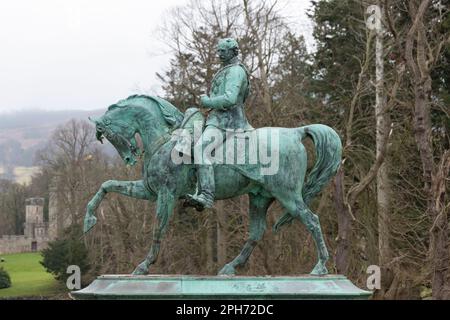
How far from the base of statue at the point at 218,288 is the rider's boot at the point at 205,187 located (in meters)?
0.85

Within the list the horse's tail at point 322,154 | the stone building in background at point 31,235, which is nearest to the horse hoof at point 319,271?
the horse's tail at point 322,154

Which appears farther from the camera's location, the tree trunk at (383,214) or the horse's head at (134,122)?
the tree trunk at (383,214)

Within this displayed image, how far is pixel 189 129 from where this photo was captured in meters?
9.41

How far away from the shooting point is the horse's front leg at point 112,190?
9.39 m

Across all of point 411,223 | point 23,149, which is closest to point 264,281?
point 411,223

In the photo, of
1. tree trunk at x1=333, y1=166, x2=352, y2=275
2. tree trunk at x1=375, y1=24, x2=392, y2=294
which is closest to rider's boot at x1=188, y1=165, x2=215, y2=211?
tree trunk at x1=333, y1=166, x2=352, y2=275

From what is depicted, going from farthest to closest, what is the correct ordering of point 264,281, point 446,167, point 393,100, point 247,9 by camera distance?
point 247,9 < point 393,100 < point 446,167 < point 264,281

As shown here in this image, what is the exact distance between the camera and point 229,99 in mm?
9359

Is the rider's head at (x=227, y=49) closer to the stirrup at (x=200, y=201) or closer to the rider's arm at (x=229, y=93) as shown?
the rider's arm at (x=229, y=93)

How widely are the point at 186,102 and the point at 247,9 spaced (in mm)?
3454

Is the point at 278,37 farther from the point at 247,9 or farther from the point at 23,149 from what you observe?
the point at 23,149

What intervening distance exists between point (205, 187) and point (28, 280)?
139ft

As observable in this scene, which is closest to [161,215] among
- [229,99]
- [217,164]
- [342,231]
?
[217,164]

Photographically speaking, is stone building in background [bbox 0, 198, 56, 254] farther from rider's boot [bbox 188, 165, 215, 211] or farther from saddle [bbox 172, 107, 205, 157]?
rider's boot [bbox 188, 165, 215, 211]
